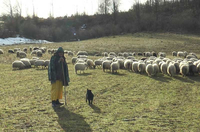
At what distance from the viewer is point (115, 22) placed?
237ft

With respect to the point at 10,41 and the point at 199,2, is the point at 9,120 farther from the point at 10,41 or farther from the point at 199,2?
the point at 199,2

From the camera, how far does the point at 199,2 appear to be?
7056 centimetres

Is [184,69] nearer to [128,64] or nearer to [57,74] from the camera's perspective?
[128,64]

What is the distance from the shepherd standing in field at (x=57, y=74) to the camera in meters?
8.87

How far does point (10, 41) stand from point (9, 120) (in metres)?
52.3

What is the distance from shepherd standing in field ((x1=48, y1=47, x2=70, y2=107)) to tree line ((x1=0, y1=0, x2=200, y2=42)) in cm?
5351

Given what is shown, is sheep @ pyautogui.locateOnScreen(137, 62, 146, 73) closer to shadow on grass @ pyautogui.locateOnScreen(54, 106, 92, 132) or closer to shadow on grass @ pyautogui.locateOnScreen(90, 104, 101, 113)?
shadow on grass @ pyautogui.locateOnScreen(90, 104, 101, 113)

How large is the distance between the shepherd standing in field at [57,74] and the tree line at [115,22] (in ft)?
176

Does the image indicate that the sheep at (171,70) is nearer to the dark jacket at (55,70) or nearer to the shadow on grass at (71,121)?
the dark jacket at (55,70)

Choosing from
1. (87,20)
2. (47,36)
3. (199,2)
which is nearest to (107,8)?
(87,20)

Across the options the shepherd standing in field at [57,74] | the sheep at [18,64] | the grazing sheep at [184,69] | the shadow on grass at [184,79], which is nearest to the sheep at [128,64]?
the shadow on grass at [184,79]

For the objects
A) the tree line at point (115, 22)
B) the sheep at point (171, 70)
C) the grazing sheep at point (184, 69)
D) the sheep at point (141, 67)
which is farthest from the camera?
the tree line at point (115, 22)

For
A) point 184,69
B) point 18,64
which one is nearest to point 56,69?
point 184,69

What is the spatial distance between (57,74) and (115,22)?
217ft
